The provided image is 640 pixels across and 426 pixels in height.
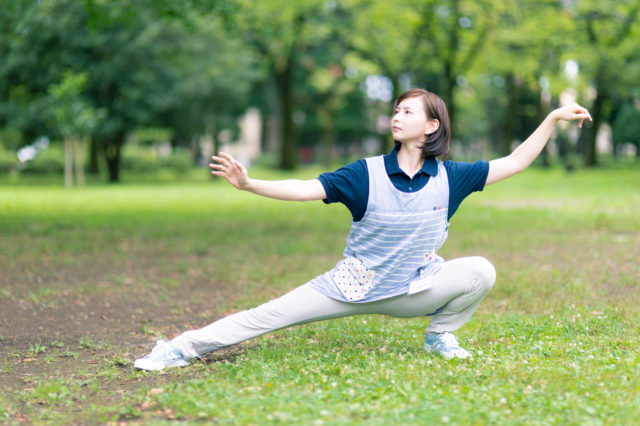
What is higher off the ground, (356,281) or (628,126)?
(628,126)

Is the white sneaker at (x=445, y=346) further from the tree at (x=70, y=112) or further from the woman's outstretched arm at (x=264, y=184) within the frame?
the tree at (x=70, y=112)

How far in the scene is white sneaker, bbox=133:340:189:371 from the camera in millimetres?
5020

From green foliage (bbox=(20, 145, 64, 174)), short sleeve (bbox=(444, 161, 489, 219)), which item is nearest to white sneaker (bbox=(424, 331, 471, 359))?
short sleeve (bbox=(444, 161, 489, 219))

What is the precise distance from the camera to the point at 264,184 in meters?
4.55

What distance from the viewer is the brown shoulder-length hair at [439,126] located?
4.85m

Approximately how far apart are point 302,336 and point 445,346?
1404 millimetres

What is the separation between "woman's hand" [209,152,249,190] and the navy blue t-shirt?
56 centimetres

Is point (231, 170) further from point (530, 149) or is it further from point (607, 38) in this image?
point (607, 38)

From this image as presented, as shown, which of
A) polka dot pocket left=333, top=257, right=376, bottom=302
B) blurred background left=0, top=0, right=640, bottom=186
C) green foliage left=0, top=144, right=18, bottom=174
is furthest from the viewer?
green foliage left=0, top=144, right=18, bottom=174

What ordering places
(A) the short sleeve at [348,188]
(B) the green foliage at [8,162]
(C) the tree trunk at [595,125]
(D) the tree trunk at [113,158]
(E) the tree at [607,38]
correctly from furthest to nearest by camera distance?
(C) the tree trunk at [595,125]
(B) the green foliage at [8,162]
(D) the tree trunk at [113,158]
(E) the tree at [607,38]
(A) the short sleeve at [348,188]

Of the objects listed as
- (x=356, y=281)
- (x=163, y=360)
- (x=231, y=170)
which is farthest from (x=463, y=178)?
(x=163, y=360)

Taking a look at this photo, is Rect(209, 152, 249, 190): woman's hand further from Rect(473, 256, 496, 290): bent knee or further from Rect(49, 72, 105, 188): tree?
Rect(49, 72, 105, 188): tree

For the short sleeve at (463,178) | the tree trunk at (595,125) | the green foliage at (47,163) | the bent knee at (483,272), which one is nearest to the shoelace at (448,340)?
the bent knee at (483,272)

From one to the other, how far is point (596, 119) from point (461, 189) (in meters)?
37.9
